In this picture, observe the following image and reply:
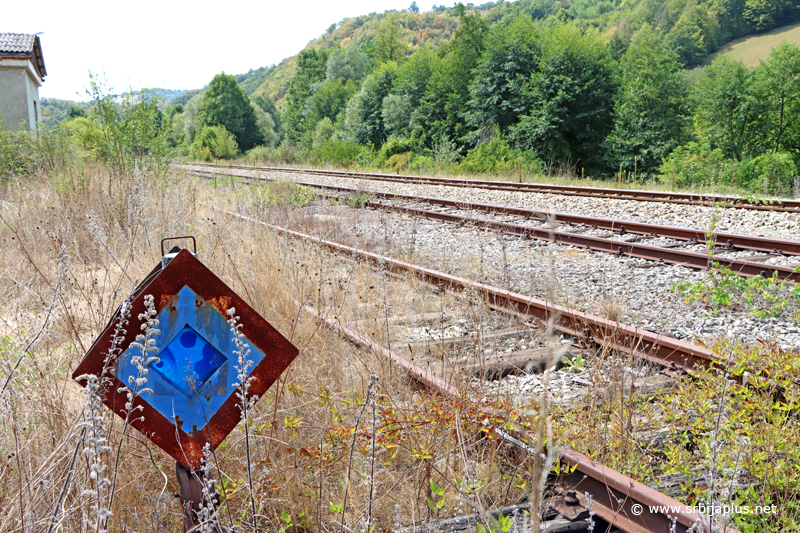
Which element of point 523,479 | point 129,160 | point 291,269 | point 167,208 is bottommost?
point 523,479

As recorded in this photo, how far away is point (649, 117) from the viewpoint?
106 ft

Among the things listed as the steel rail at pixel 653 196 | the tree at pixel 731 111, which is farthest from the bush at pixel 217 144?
the tree at pixel 731 111

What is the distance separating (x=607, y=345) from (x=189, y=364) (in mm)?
2582

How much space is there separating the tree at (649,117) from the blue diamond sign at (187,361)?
3350cm

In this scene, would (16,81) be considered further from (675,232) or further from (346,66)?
(346,66)

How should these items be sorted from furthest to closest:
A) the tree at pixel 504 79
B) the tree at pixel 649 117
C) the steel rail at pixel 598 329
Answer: the tree at pixel 504 79 → the tree at pixel 649 117 → the steel rail at pixel 598 329

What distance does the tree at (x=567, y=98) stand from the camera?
30.8m

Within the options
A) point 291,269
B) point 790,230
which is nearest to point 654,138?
point 790,230

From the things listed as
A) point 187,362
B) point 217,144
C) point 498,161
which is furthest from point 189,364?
point 217,144

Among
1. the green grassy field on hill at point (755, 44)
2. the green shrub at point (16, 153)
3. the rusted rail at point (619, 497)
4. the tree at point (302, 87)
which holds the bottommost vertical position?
the rusted rail at point (619, 497)

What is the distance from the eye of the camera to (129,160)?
905 cm

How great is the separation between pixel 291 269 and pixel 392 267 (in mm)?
1598

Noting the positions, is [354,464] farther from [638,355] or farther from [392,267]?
[392,267]

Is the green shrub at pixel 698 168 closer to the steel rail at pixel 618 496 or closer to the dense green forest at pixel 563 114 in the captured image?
the dense green forest at pixel 563 114
